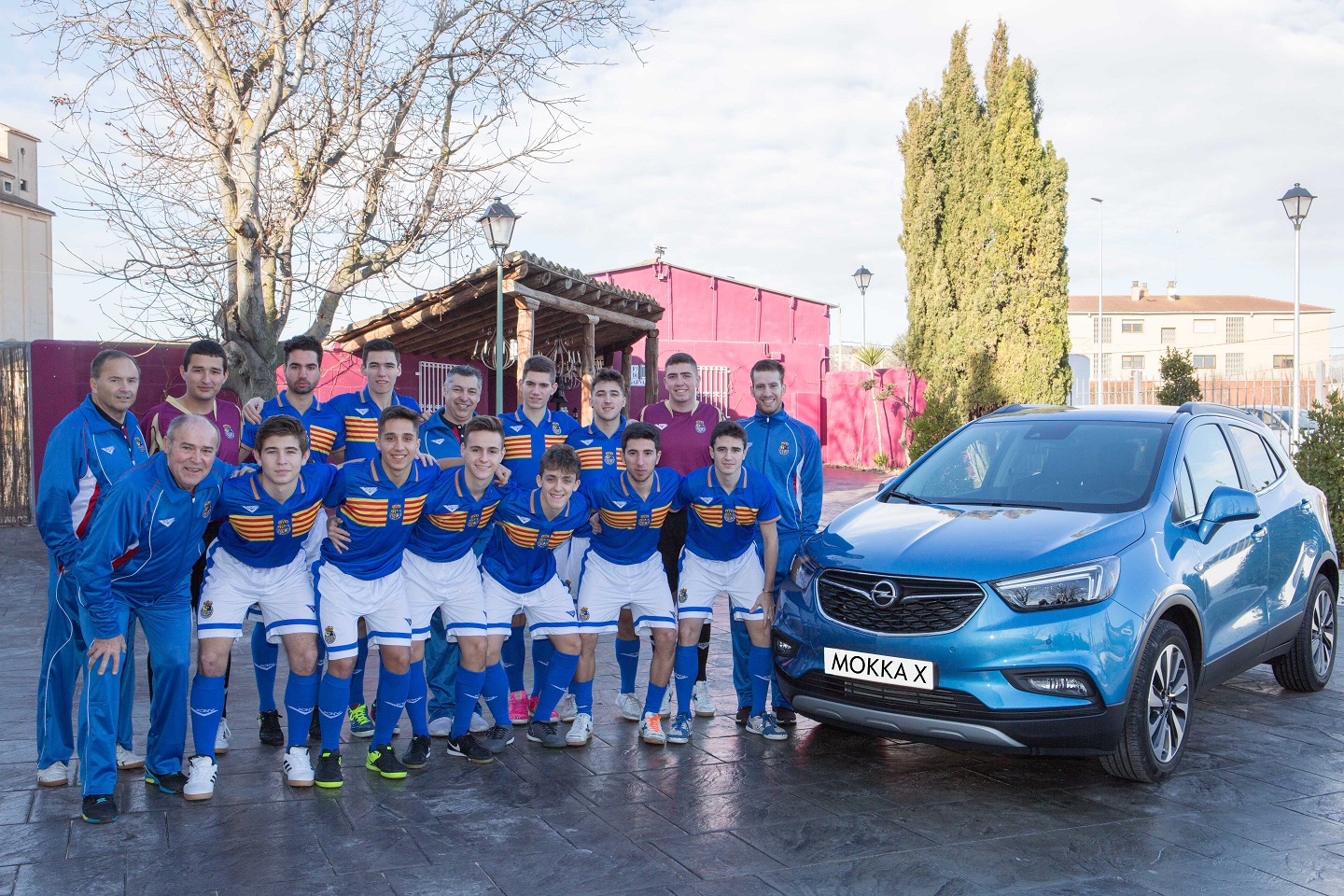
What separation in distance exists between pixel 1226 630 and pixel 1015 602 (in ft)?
Answer: 5.12

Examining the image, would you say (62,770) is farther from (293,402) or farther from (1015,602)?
(1015,602)

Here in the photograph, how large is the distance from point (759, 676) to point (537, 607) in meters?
1.21

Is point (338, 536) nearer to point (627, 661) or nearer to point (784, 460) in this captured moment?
point (627, 661)

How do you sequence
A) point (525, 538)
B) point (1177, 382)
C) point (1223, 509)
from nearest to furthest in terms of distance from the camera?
point (1223, 509) < point (525, 538) < point (1177, 382)

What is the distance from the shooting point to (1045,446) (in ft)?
17.7

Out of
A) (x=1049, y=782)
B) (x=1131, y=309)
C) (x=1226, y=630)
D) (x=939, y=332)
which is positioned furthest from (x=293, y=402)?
(x=1131, y=309)

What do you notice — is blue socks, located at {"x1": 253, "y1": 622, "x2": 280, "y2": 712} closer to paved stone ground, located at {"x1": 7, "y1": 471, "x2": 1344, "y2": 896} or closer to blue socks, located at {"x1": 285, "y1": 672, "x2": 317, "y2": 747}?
paved stone ground, located at {"x1": 7, "y1": 471, "x2": 1344, "y2": 896}

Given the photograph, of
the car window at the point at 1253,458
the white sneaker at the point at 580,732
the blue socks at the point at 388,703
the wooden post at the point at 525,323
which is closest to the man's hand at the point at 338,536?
the blue socks at the point at 388,703

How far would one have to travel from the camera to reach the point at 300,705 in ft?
14.8

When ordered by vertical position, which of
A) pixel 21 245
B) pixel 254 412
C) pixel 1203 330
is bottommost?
pixel 254 412

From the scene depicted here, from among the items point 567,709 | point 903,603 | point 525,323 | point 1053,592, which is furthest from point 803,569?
point 525,323

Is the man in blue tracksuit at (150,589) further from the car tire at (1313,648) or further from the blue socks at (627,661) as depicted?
the car tire at (1313,648)

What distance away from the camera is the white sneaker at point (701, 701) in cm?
566

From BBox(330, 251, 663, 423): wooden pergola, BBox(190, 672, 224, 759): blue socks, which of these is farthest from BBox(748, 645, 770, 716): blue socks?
BBox(330, 251, 663, 423): wooden pergola
